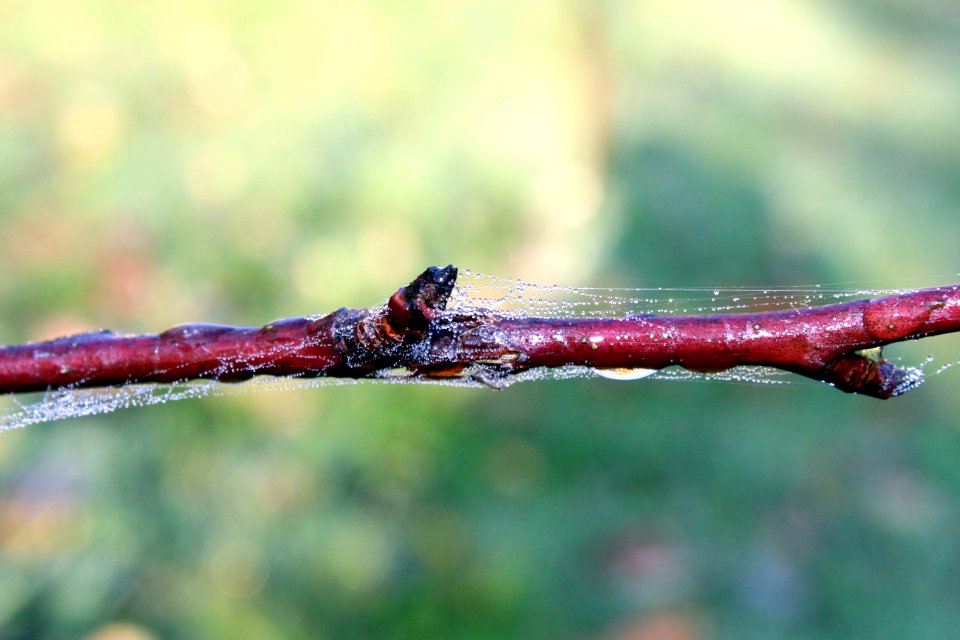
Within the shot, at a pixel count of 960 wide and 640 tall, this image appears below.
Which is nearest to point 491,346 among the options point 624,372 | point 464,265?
point 624,372

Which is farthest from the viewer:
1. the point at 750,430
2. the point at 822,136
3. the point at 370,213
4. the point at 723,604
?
the point at 822,136

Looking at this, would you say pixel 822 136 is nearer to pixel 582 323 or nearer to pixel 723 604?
pixel 723 604

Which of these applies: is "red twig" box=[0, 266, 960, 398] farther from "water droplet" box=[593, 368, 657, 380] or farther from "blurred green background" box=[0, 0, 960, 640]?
"blurred green background" box=[0, 0, 960, 640]

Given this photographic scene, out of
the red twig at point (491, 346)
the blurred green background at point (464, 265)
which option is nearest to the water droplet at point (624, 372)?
the red twig at point (491, 346)

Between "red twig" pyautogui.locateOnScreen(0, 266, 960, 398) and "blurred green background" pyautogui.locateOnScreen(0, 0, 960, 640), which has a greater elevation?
"blurred green background" pyautogui.locateOnScreen(0, 0, 960, 640)

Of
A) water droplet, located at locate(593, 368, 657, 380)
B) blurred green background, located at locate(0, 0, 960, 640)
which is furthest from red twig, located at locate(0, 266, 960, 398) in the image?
blurred green background, located at locate(0, 0, 960, 640)

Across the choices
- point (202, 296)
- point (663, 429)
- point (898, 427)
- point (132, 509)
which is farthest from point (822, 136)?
point (132, 509)

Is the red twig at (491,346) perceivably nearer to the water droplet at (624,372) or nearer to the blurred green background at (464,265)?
the water droplet at (624,372)
